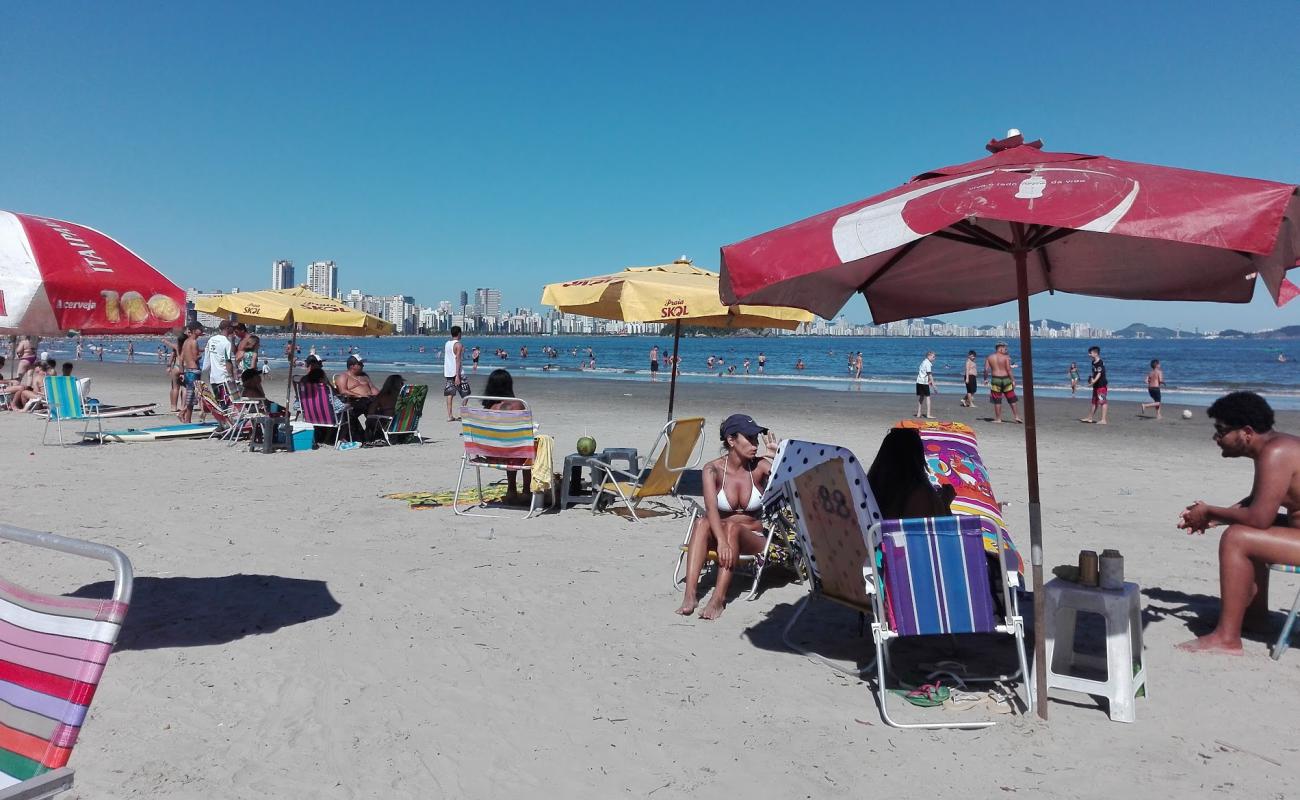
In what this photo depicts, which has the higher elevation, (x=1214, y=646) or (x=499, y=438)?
(x=499, y=438)

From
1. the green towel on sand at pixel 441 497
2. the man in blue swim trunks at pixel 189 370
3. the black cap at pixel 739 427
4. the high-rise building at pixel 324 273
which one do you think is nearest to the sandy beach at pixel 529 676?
the green towel on sand at pixel 441 497

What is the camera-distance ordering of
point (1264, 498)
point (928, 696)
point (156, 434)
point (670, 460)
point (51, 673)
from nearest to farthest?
1. point (51, 673)
2. point (928, 696)
3. point (1264, 498)
4. point (670, 460)
5. point (156, 434)

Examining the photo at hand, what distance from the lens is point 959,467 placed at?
5.42 meters

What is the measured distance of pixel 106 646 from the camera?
1.94 metres

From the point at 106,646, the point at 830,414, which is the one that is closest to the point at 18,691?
the point at 106,646

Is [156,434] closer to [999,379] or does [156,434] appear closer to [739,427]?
[739,427]

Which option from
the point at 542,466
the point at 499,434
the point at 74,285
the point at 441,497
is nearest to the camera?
the point at 74,285

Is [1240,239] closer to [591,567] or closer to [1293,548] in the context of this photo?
[1293,548]

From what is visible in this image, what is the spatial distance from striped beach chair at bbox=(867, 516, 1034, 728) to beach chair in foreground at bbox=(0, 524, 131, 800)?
8.49ft

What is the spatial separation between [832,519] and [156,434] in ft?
35.8

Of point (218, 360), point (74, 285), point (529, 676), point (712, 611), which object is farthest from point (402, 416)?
point (74, 285)

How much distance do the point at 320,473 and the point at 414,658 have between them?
546 cm

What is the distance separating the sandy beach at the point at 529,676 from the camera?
2844 millimetres

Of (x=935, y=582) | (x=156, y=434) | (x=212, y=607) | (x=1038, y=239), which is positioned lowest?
(x=212, y=607)
